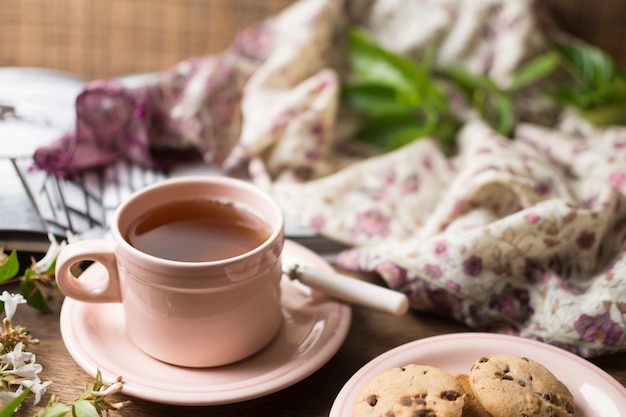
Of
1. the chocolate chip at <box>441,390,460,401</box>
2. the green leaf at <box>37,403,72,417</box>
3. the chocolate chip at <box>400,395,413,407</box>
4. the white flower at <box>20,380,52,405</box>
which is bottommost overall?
the white flower at <box>20,380,52,405</box>

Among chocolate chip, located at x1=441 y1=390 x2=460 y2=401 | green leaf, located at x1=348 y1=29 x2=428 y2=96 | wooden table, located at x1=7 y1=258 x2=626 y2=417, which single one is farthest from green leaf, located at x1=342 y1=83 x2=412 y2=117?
chocolate chip, located at x1=441 y1=390 x2=460 y2=401

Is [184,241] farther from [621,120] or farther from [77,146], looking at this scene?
[621,120]

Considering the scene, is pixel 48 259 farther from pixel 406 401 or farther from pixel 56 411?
pixel 406 401

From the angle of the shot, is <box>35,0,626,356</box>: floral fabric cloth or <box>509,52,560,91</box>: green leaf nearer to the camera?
<box>35,0,626,356</box>: floral fabric cloth

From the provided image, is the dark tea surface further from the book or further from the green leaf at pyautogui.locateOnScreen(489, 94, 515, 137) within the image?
the green leaf at pyautogui.locateOnScreen(489, 94, 515, 137)

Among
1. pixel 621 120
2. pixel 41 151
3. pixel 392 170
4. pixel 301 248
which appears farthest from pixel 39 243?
pixel 621 120

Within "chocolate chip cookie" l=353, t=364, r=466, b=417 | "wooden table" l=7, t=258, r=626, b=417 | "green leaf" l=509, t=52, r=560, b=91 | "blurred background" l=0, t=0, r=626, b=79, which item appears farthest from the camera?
"blurred background" l=0, t=0, r=626, b=79

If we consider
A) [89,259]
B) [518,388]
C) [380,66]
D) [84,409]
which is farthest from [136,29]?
[518,388]
